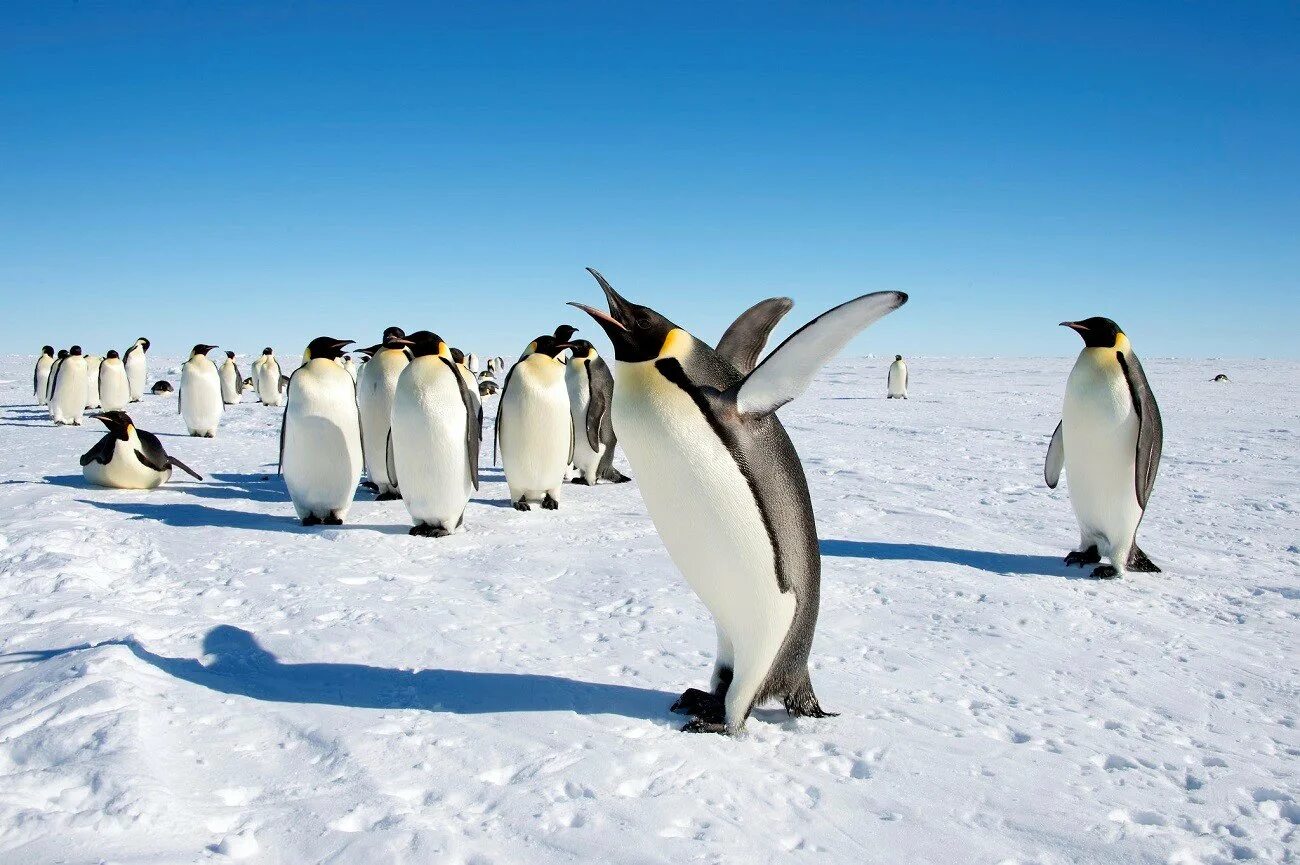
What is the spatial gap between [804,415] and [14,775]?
15.9 m

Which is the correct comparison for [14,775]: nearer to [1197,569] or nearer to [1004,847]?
[1004,847]

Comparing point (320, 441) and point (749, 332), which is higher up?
point (749, 332)

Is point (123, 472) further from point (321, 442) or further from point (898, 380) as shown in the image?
point (898, 380)

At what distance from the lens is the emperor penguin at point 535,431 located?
6.91 meters

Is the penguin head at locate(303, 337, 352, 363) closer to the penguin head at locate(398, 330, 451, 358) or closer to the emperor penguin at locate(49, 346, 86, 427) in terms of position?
the penguin head at locate(398, 330, 451, 358)

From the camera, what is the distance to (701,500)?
250 centimetres

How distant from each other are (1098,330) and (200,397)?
11.6m

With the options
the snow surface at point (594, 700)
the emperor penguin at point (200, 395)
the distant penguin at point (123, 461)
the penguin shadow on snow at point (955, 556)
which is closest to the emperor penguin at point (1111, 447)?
the penguin shadow on snow at point (955, 556)

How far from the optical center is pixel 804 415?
1719cm

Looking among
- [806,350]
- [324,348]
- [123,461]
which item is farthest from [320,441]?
[806,350]

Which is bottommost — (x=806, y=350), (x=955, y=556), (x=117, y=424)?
(x=955, y=556)

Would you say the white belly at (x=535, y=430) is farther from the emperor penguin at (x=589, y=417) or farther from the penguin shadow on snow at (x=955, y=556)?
the penguin shadow on snow at (x=955, y=556)

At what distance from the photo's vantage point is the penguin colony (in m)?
2.49

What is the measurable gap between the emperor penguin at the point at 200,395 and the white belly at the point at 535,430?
287 inches
